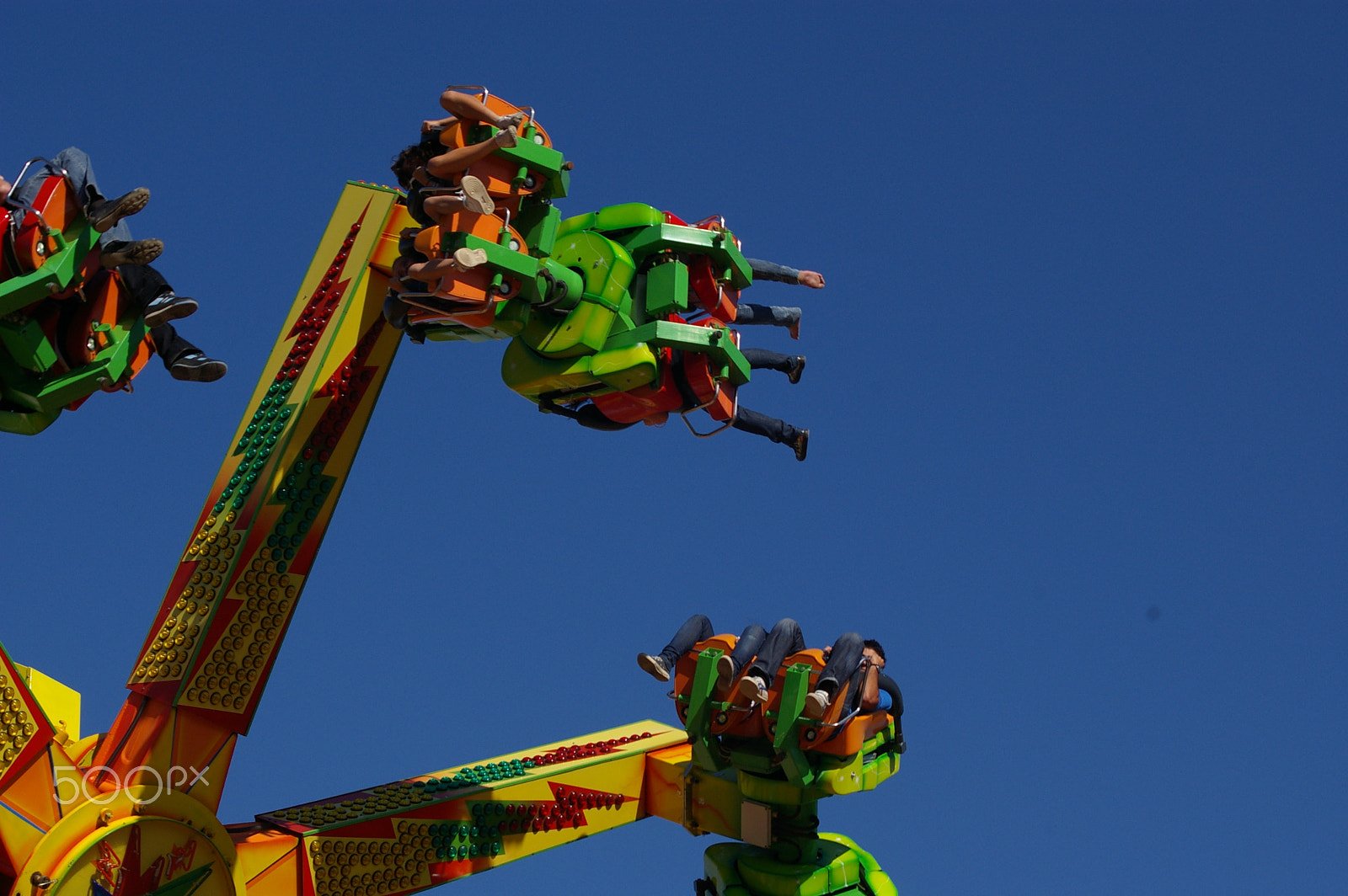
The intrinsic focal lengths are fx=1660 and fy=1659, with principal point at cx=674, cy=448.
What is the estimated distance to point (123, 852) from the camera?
38.0ft

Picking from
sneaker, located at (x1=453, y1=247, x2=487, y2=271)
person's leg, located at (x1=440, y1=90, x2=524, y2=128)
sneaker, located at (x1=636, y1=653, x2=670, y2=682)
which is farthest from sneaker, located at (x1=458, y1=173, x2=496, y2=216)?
sneaker, located at (x1=636, y1=653, x2=670, y2=682)

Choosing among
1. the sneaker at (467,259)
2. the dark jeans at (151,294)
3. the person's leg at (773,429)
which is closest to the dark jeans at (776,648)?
the person's leg at (773,429)

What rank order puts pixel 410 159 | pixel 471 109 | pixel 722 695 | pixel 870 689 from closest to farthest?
1. pixel 471 109
2. pixel 410 159
3. pixel 722 695
4. pixel 870 689

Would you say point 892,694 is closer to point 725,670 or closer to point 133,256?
point 725,670

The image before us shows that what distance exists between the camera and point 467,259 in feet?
36.9

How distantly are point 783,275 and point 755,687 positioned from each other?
3.43 m

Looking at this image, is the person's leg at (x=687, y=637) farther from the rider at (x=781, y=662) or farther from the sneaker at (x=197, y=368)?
the sneaker at (x=197, y=368)

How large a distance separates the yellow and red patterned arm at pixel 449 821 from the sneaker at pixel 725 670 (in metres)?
2.27

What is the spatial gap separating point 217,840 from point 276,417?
3.21 metres

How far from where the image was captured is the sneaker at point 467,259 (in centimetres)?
1124

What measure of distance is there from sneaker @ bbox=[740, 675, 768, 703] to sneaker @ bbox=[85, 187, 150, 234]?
610cm

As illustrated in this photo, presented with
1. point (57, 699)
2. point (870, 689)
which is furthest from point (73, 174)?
point (870, 689)

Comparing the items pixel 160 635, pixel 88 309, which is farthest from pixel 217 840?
pixel 88 309

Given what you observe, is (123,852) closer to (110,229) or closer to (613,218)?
(110,229)
